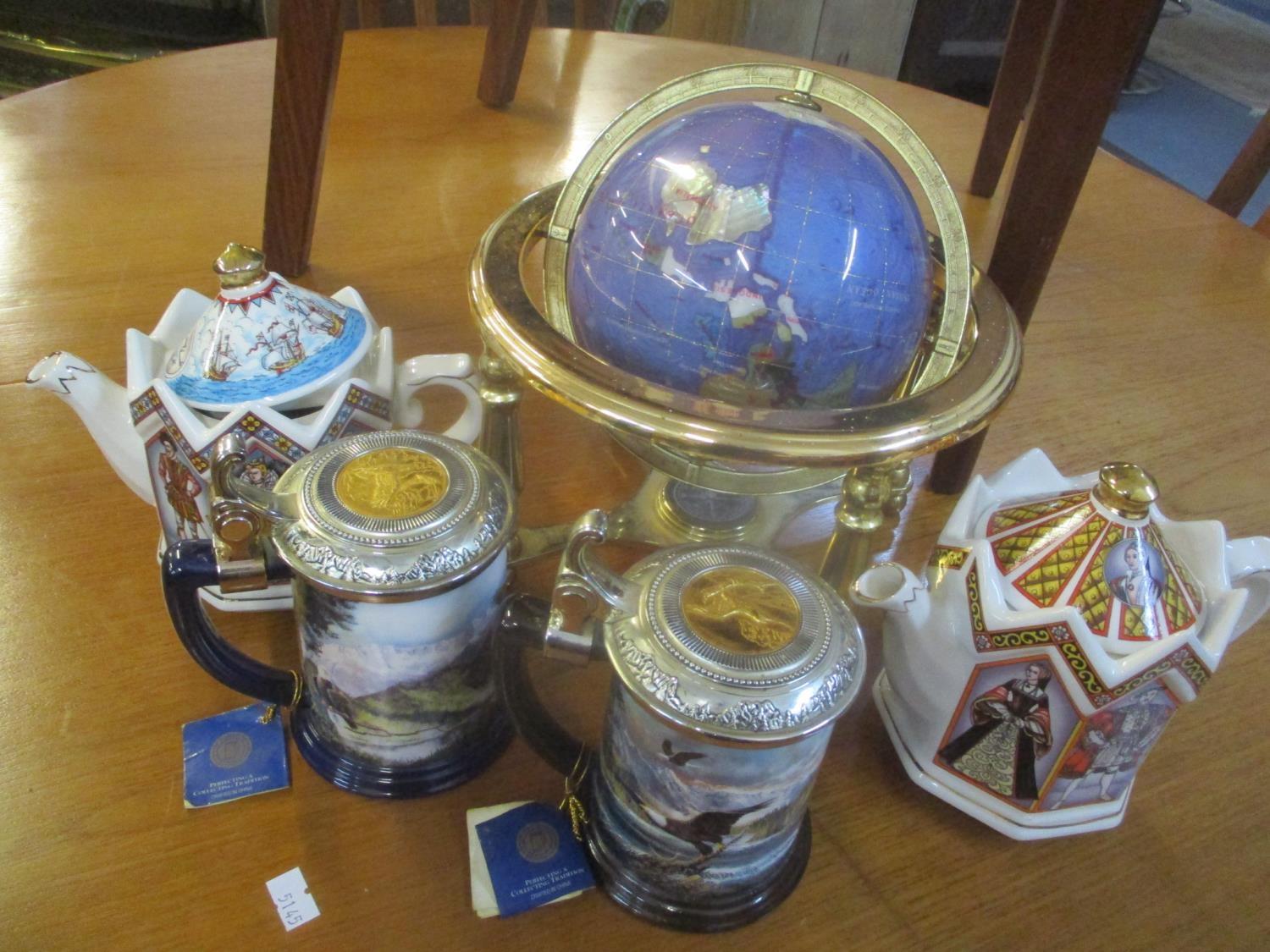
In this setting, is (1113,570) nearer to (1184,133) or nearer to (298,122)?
(298,122)

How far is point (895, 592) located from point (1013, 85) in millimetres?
708

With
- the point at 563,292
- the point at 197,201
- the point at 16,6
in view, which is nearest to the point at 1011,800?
the point at 563,292

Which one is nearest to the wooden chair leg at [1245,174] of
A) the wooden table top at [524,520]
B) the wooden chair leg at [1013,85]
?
the wooden table top at [524,520]

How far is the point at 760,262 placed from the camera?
0.44m

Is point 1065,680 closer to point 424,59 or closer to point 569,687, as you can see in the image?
point 569,687

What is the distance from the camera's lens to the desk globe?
404 millimetres

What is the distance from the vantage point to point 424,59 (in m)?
1.14

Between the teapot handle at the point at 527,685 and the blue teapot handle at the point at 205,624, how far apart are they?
9 cm

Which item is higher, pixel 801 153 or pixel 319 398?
pixel 801 153

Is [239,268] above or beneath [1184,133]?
above

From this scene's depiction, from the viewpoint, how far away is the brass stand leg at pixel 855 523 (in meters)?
0.49

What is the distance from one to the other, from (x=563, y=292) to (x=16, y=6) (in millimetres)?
1434

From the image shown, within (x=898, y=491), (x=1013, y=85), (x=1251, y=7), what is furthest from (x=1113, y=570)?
(x=1251, y=7)

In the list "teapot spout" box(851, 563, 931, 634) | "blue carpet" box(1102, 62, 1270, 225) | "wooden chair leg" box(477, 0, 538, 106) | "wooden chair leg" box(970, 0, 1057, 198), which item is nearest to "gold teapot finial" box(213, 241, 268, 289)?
"teapot spout" box(851, 563, 931, 634)
